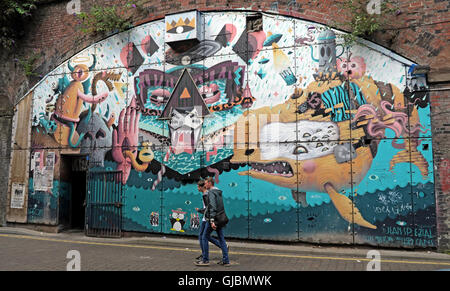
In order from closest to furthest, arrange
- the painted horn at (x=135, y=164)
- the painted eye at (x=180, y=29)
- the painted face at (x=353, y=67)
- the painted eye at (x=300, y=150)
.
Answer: the painted face at (x=353, y=67) → the painted eye at (x=300, y=150) → the painted eye at (x=180, y=29) → the painted horn at (x=135, y=164)

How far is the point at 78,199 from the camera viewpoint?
1261cm

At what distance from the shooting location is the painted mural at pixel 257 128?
28.5ft

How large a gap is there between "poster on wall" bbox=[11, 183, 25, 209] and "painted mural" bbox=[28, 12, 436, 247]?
0.63 m

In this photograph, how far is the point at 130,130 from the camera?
36.1ft

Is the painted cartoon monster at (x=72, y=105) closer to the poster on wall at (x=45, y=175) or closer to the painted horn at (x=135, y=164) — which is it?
the poster on wall at (x=45, y=175)

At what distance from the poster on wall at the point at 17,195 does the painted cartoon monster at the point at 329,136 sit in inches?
288

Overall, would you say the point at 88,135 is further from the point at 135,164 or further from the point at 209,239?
the point at 209,239

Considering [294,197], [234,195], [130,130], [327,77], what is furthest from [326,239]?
[130,130]

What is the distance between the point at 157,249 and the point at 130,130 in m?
3.78

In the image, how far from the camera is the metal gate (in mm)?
10930

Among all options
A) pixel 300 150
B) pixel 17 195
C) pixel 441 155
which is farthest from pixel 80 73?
pixel 441 155

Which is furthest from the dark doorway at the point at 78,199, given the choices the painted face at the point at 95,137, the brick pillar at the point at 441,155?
the brick pillar at the point at 441,155

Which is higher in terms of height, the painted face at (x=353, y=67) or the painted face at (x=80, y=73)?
the painted face at (x=80, y=73)

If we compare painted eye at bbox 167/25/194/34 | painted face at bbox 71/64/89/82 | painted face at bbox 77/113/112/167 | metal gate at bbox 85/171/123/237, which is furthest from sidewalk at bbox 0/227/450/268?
painted eye at bbox 167/25/194/34
